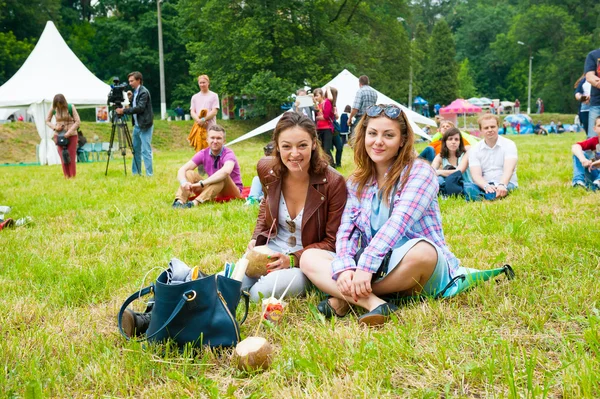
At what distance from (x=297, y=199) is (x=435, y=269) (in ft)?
3.32

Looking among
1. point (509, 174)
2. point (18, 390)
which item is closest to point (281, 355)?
point (18, 390)

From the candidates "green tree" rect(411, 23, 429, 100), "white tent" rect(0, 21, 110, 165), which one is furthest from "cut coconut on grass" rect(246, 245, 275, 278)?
"green tree" rect(411, 23, 429, 100)

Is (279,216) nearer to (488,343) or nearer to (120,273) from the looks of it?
(120,273)

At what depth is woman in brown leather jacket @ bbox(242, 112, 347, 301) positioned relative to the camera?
10.8ft

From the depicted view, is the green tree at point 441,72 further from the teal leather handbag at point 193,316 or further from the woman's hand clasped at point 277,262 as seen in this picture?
the teal leather handbag at point 193,316

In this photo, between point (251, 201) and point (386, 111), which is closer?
point (386, 111)

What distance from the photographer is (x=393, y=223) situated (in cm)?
293

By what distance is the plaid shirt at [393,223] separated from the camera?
9.48 ft

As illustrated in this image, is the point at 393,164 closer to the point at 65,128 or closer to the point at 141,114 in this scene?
the point at 141,114

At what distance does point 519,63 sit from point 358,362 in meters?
72.1

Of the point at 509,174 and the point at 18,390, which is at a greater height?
the point at 509,174

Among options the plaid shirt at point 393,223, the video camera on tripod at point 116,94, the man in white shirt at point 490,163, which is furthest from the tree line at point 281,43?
the plaid shirt at point 393,223

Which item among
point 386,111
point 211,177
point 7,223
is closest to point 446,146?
point 211,177

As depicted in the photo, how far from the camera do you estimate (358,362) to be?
2.21 meters
